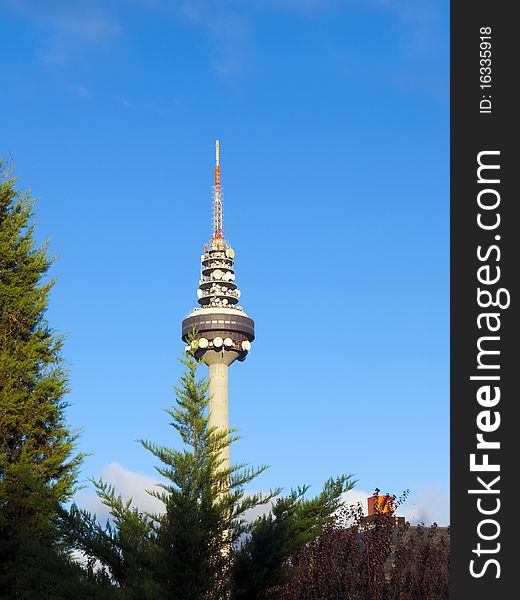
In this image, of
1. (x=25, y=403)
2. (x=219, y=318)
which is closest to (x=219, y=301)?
(x=219, y=318)

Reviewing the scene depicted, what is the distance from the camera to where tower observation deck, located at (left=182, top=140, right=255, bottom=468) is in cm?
13200

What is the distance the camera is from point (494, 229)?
11.5 m

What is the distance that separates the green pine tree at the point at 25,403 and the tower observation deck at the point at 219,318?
104016mm

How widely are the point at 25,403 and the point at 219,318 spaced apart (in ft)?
356

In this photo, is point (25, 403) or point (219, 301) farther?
point (219, 301)

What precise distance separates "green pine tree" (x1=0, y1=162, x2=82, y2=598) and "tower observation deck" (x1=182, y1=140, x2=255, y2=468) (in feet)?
341

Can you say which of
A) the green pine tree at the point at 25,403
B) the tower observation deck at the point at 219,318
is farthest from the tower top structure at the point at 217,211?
the green pine tree at the point at 25,403

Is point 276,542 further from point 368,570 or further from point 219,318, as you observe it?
point 219,318

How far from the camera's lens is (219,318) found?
132000 mm

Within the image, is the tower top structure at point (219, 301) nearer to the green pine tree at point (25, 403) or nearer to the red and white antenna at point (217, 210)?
the red and white antenna at point (217, 210)

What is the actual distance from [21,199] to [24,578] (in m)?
12.0

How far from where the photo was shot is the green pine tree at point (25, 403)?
2192 centimetres

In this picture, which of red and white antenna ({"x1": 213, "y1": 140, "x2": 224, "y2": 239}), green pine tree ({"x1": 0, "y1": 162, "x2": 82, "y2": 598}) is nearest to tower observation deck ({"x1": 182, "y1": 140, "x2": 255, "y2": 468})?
red and white antenna ({"x1": 213, "y1": 140, "x2": 224, "y2": 239})

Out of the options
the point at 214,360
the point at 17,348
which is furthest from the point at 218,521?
the point at 214,360
